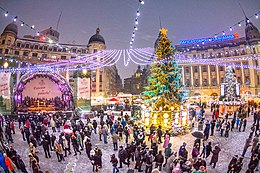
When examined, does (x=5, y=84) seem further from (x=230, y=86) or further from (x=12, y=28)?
(x=12, y=28)

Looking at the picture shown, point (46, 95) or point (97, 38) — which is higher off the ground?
point (97, 38)

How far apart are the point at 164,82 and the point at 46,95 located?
25.7 metres

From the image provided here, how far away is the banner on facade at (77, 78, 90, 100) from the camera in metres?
31.1

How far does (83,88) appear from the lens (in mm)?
31406

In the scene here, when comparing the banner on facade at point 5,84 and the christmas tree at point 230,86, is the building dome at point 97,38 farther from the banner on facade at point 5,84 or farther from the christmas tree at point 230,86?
the christmas tree at point 230,86

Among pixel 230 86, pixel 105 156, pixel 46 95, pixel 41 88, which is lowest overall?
pixel 105 156

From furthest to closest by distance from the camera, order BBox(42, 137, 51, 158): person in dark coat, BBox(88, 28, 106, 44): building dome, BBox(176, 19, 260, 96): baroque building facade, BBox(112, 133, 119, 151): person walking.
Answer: BBox(88, 28, 106, 44): building dome
BBox(176, 19, 260, 96): baroque building facade
BBox(112, 133, 119, 151): person walking
BBox(42, 137, 51, 158): person in dark coat

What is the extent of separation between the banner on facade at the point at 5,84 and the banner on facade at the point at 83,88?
8757 mm

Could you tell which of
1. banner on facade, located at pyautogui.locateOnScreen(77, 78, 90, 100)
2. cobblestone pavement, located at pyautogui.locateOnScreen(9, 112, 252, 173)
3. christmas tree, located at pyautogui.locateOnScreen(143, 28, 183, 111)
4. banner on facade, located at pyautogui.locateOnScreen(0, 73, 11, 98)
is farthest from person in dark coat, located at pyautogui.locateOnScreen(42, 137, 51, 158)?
banner on facade, located at pyautogui.locateOnScreen(77, 78, 90, 100)

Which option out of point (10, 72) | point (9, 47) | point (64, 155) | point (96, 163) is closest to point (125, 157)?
point (96, 163)

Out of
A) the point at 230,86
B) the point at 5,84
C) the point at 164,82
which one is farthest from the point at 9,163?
the point at 230,86

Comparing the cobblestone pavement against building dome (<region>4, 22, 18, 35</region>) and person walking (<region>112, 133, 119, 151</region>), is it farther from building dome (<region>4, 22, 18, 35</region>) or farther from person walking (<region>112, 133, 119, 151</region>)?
building dome (<region>4, 22, 18, 35</region>)

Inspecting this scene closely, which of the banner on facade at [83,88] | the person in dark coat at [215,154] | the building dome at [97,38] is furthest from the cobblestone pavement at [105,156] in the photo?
the building dome at [97,38]

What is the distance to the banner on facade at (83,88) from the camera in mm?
31094
